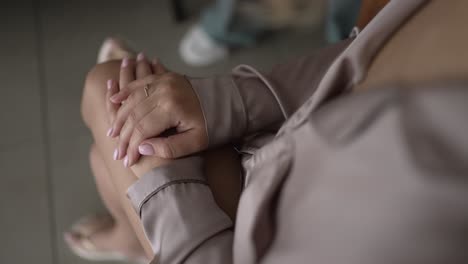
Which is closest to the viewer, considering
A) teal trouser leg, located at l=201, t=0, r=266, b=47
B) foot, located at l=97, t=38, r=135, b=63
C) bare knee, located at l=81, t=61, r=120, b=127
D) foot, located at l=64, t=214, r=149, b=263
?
bare knee, located at l=81, t=61, r=120, b=127

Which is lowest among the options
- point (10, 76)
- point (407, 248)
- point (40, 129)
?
point (40, 129)

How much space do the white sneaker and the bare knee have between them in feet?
1.83

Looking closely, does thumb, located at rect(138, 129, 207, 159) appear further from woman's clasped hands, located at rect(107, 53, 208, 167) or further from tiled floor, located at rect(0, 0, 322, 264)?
tiled floor, located at rect(0, 0, 322, 264)

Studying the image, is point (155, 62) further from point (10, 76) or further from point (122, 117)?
point (10, 76)

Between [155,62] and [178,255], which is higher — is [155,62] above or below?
above

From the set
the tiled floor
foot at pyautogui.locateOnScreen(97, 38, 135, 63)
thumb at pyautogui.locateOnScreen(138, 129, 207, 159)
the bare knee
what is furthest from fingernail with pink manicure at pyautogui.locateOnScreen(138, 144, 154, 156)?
the tiled floor

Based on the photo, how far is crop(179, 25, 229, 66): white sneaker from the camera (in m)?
1.35

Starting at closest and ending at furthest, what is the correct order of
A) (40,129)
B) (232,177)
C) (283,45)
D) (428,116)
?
(428,116) < (232,177) < (40,129) < (283,45)

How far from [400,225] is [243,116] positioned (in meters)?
0.33

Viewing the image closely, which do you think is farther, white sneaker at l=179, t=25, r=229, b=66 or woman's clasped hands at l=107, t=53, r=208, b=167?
white sneaker at l=179, t=25, r=229, b=66

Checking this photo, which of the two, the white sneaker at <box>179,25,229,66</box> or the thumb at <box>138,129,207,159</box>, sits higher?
the thumb at <box>138,129,207,159</box>

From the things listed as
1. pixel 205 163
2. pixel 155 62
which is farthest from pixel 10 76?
pixel 205 163

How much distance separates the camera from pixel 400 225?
406 mm

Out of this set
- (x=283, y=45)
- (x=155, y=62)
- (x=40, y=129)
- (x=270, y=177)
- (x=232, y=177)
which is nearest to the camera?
(x=270, y=177)
